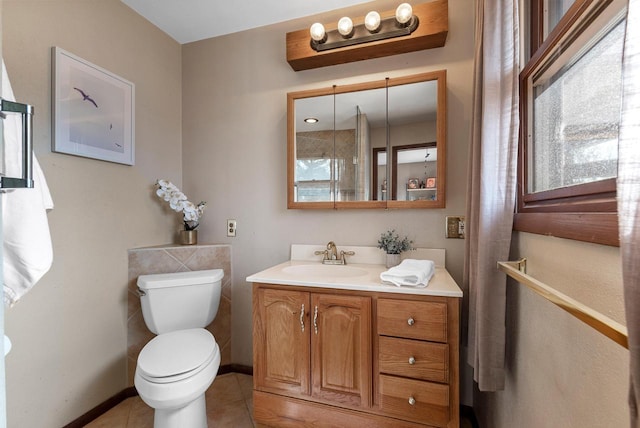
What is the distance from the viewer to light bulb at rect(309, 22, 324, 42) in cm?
167

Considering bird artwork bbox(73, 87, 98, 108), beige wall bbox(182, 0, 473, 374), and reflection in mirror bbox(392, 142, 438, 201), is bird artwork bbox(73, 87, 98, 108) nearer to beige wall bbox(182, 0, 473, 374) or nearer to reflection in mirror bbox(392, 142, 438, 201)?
beige wall bbox(182, 0, 473, 374)

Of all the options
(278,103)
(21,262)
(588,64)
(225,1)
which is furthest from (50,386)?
(588,64)

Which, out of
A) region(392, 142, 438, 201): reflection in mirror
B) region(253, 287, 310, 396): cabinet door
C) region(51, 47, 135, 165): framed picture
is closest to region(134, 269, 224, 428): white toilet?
region(253, 287, 310, 396): cabinet door

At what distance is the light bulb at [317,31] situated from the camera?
5.49 ft

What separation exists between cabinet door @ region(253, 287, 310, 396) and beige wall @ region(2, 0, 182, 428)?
98 cm

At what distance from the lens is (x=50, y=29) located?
141cm

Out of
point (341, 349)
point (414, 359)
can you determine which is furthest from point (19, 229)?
point (414, 359)

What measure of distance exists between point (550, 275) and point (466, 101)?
3.86ft

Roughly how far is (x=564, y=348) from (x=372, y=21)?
172cm

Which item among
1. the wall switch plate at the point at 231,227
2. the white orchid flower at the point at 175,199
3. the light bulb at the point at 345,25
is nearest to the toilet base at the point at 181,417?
the wall switch plate at the point at 231,227

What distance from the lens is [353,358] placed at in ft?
4.32

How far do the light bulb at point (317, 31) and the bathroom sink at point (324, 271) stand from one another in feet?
4.53

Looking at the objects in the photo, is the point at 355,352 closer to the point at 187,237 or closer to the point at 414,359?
the point at 414,359

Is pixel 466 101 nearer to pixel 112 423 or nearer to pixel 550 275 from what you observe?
pixel 550 275
